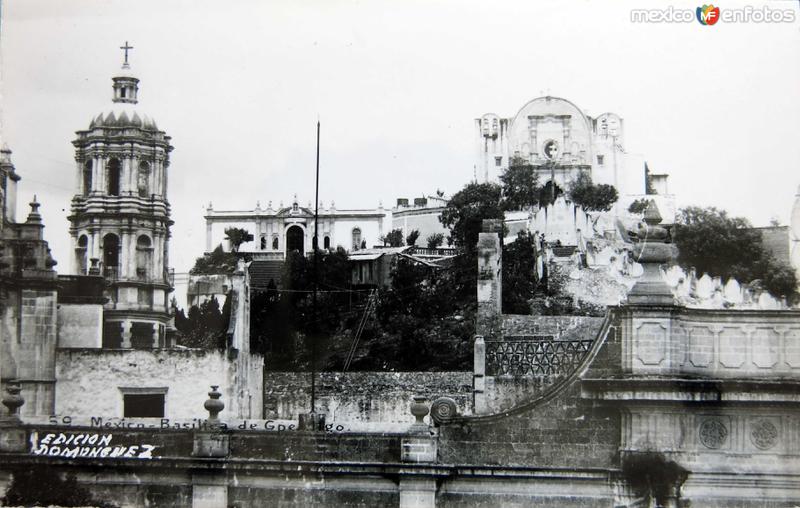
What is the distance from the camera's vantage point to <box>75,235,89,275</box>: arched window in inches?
1315

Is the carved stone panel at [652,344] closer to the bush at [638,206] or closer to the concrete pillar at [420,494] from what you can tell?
the concrete pillar at [420,494]

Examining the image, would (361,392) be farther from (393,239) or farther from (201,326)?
(393,239)

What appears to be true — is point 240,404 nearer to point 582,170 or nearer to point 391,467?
point 391,467

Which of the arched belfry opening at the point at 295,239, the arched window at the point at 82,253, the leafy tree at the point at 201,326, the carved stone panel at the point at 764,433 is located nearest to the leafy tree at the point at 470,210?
the arched belfry opening at the point at 295,239

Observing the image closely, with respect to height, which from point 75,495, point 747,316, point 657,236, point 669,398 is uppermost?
point 657,236

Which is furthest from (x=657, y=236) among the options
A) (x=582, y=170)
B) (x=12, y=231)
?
(x=582, y=170)

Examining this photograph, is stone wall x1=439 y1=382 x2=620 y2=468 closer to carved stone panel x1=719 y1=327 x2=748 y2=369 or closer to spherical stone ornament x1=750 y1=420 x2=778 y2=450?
carved stone panel x1=719 y1=327 x2=748 y2=369

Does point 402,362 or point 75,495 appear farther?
point 402,362

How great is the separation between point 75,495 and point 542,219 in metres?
30.8

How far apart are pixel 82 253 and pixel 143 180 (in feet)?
8.89

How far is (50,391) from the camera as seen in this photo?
26.0 m

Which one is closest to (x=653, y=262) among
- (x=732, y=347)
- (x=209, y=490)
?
(x=732, y=347)

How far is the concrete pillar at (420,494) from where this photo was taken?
764 inches

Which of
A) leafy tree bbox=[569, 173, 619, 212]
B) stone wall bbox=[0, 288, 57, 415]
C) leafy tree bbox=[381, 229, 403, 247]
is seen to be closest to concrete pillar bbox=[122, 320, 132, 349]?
stone wall bbox=[0, 288, 57, 415]
